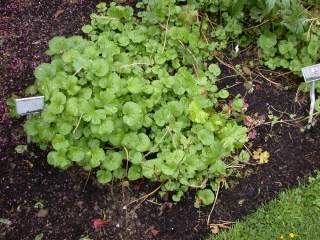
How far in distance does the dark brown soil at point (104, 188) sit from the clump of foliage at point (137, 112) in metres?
0.11

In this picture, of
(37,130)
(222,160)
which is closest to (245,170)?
(222,160)

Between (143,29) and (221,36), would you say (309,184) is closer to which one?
(221,36)

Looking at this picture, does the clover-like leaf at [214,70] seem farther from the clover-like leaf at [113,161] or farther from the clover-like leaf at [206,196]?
the clover-like leaf at [113,161]

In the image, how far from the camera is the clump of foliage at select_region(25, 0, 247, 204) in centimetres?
256

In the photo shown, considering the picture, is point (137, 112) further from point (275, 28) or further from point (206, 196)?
point (275, 28)

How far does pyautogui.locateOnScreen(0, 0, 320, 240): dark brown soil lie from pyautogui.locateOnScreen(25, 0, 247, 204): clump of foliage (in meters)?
0.11

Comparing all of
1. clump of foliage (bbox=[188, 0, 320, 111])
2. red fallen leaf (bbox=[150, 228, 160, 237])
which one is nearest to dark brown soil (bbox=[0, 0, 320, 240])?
red fallen leaf (bbox=[150, 228, 160, 237])

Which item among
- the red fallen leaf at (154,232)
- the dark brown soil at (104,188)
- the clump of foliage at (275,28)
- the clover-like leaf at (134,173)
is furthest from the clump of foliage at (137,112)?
the clump of foliage at (275,28)

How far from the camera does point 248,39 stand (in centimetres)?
337

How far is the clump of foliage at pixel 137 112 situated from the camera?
2562mm

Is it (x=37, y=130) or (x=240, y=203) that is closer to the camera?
(x=37, y=130)

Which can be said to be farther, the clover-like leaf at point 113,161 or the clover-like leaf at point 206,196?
the clover-like leaf at point 206,196

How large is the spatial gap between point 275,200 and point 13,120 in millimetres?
1650

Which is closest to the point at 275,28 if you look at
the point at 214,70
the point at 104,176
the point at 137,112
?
the point at 214,70
